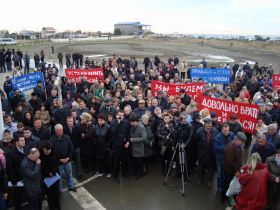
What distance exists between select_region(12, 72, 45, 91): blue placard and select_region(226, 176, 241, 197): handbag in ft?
29.2

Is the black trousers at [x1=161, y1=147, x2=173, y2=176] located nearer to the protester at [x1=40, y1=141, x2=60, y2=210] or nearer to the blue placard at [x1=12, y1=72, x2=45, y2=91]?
the protester at [x1=40, y1=141, x2=60, y2=210]

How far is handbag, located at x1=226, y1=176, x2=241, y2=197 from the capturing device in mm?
6648

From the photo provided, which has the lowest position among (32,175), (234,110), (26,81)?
(32,175)

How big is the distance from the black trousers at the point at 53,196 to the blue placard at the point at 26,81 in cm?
633

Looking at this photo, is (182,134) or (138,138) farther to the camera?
(138,138)

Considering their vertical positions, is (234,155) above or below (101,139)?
above

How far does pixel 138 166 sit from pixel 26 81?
6.38 metres

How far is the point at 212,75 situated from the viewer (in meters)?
14.6

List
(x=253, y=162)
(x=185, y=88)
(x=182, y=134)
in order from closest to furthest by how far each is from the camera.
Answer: (x=253, y=162), (x=182, y=134), (x=185, y=88)

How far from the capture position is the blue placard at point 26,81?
478 inches

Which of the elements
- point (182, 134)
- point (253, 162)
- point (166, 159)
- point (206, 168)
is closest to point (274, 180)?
point (253, 162)

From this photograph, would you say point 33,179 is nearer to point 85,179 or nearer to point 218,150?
point 85,179

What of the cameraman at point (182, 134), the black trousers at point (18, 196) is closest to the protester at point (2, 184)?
the black trousers at point (18, 196)

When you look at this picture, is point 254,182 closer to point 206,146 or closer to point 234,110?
point 206,146
